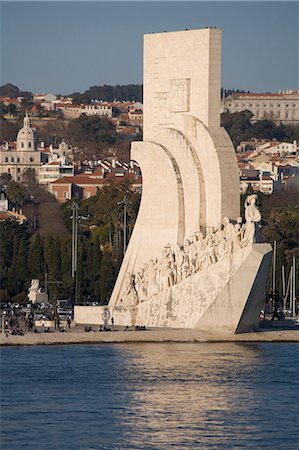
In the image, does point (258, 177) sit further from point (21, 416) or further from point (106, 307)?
point (21, 416)

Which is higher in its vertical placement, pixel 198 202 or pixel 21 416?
pixel 198 202

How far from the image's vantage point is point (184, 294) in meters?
53.3

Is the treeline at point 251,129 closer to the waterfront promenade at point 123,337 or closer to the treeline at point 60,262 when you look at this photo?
the treeline at point 60,262

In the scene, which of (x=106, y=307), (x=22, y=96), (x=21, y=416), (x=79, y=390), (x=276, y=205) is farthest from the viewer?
(x=22, y=96)

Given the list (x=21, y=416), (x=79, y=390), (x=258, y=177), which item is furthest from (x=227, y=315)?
(x=258, y=177)

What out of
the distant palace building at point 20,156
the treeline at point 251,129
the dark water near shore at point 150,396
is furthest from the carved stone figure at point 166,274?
the treeline at point 251,129

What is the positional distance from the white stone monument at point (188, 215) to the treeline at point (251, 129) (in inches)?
3558

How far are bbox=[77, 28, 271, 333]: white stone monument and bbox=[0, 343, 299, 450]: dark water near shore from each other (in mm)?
1480

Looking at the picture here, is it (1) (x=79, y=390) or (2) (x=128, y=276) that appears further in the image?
(2) (x=128, y=276)

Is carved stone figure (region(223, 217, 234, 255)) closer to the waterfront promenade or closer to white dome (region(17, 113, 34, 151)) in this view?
the waterfront promenade

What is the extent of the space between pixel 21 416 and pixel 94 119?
104 metres

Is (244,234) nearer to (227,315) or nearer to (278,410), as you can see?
(227,315)

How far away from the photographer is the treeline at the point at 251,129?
148 metres

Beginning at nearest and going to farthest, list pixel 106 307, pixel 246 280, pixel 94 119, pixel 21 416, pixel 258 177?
pixel 21 416
pixel 246 280
pixel 106 307
pixel 258 177
pixel 94 119
